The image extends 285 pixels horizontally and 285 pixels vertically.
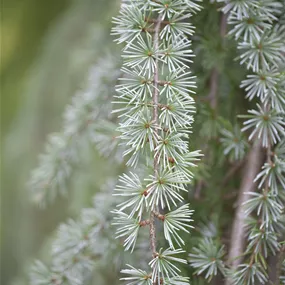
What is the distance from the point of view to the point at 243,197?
619 mm

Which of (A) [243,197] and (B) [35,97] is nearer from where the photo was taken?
(A) [243,197]

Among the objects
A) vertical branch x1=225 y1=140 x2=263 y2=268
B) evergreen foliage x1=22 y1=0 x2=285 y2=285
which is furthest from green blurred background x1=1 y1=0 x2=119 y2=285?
vertical branch x1=225 y1=140 x2=263 y2=268

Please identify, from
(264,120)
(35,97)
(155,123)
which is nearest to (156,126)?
(155,123)

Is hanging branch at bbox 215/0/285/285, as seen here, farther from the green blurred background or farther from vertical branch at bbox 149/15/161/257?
the green blurred background

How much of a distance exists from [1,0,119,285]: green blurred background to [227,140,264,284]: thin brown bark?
0.56 meters

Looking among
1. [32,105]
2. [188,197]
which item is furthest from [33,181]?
[32,105]

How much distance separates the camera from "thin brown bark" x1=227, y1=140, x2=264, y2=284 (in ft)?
1.92

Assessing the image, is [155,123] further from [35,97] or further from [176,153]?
[35,97]

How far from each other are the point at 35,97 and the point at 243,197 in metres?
0.84

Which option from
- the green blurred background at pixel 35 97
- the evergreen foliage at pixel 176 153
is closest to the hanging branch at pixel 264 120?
the evergreen foliage at pixel 176 153

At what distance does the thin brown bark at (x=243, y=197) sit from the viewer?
584 mm

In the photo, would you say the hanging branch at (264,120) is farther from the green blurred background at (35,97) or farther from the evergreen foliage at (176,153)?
the green blurred background at (35,97)

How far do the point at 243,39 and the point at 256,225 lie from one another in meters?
0.22

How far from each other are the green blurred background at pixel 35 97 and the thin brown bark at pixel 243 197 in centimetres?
56
